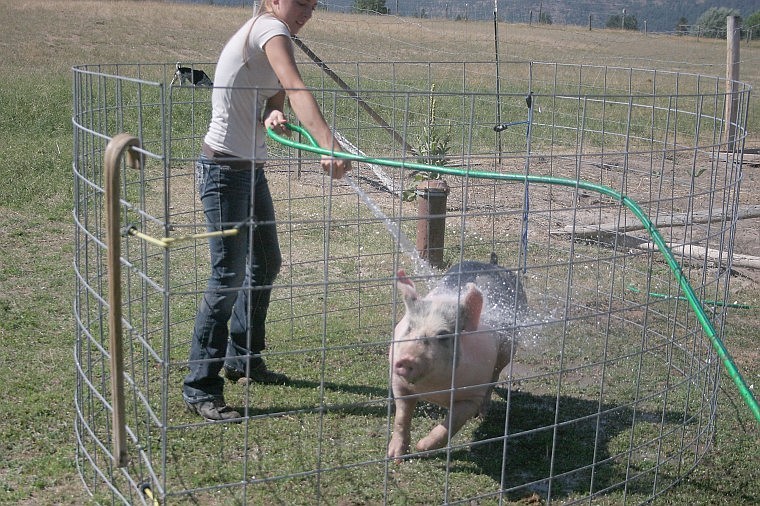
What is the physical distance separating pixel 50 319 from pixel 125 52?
15831 mm

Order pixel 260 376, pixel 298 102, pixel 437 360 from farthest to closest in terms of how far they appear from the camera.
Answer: pixel 260 376, pixel 437 360, pixel 298 102

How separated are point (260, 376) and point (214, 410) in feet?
2.15

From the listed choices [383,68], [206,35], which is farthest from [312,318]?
[206,35]

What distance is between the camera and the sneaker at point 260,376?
4.98 m

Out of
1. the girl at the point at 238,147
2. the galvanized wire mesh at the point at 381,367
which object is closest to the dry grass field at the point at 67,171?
the galvanized wire mesh at the point at 381,367

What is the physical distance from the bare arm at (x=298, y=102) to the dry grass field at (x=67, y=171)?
176 centimetres

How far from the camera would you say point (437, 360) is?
3.98 meters

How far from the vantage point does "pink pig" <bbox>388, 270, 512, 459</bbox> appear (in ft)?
12.9

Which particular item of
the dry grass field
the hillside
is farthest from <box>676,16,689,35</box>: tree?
the dry grass field

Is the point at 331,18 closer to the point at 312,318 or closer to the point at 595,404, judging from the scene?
the point at 312,318

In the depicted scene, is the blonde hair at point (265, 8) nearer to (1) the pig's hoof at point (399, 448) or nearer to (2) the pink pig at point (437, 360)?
(2) the pink pig at point (437, 360)

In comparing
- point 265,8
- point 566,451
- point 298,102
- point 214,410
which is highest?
Result: point 265,8

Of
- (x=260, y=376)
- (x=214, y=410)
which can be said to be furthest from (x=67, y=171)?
(x=214, y=410)

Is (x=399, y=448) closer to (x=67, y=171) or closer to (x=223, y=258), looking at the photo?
(x=223, y=258)
